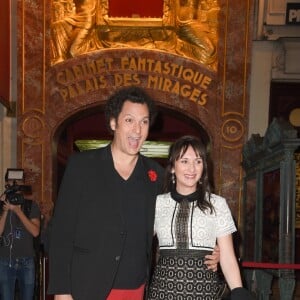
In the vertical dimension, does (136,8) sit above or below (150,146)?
above

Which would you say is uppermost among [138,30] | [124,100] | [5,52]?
[138,30]

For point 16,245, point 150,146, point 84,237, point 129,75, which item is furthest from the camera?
point 150,146

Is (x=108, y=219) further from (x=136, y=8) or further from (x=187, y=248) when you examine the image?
(x=136, y=8)

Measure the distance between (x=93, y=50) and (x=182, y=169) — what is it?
5.81 m

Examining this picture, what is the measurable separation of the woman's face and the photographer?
9.99 feet

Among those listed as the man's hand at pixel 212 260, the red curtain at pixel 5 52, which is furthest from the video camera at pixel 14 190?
the man's hand at pixel 212 260

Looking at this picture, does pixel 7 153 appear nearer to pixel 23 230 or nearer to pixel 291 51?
pixel 23 230

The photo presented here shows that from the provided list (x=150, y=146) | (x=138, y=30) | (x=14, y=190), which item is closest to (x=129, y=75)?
(x=138, y=30)

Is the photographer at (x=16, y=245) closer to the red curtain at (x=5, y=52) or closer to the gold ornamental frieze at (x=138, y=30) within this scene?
the red curtain at (x=5, y=52)

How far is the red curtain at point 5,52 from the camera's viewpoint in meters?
7.28

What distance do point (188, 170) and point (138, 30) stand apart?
5.85 meters

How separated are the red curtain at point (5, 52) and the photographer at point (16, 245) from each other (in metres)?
2.33

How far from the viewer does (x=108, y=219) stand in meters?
2.53

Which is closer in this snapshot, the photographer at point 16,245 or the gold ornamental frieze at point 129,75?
the photographer at point 16,245
